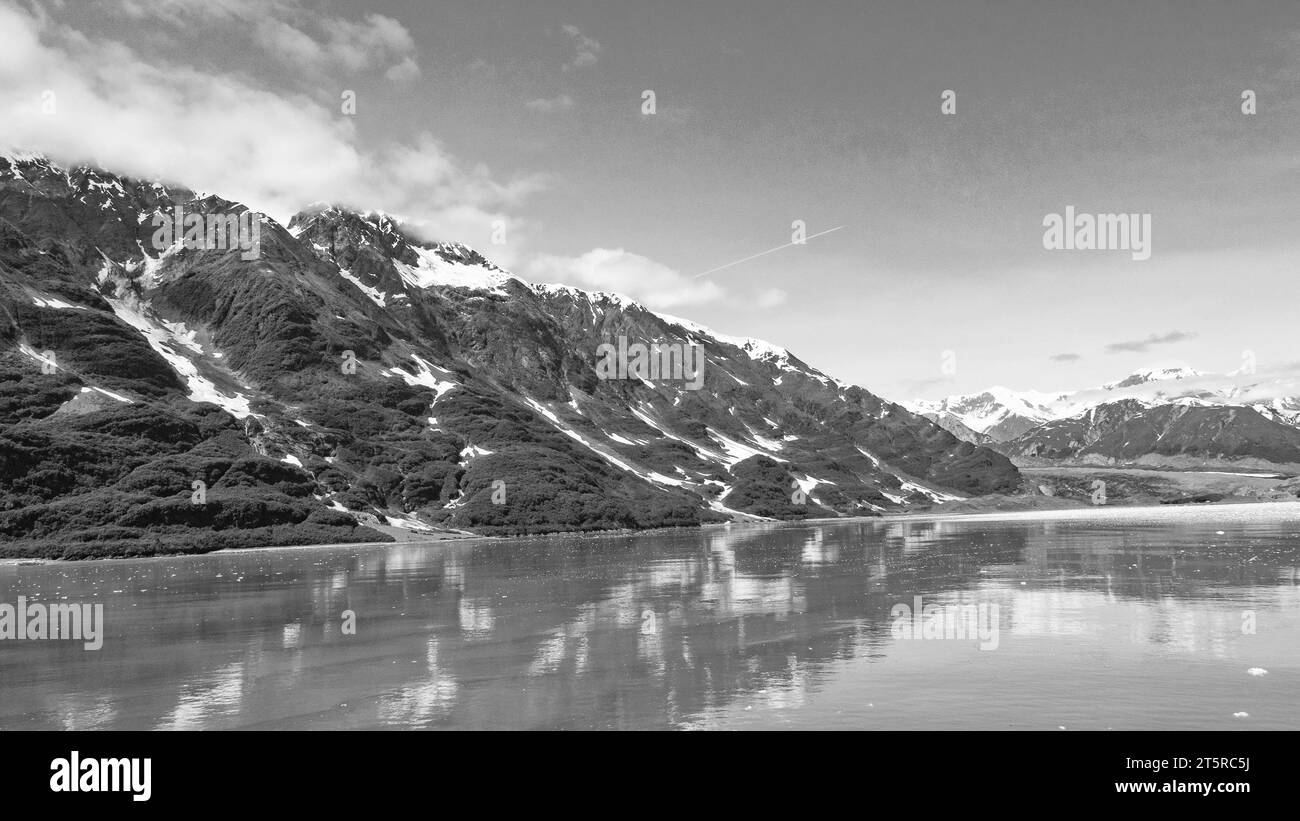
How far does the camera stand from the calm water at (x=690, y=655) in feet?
100.0

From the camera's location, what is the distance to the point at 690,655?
42.4 metres

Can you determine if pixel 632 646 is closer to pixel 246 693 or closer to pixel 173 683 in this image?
pixel 246 693

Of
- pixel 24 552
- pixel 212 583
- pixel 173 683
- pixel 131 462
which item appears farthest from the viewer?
pixel 131 462

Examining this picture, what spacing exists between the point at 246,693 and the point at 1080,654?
34.7m

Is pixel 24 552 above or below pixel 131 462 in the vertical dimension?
below

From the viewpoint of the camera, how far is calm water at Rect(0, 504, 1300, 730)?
100.0 feet

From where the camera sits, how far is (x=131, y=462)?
197 metres
